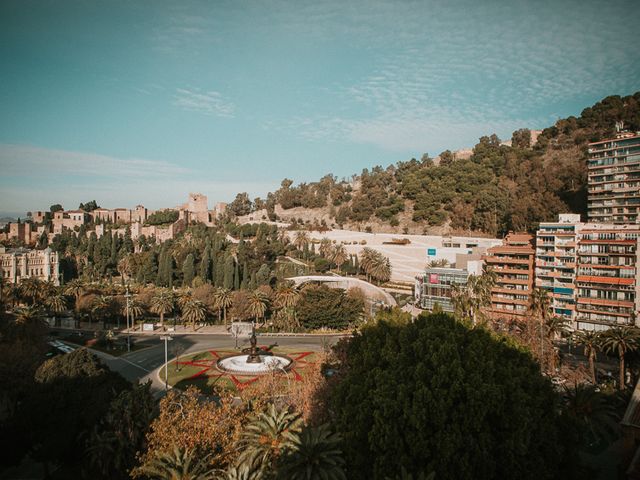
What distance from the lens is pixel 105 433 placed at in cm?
2009

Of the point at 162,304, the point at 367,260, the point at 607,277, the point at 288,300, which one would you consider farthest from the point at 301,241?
the point at 607,277

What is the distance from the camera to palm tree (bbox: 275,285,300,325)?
179 feet

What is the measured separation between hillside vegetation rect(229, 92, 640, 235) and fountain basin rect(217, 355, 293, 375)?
55548 mm

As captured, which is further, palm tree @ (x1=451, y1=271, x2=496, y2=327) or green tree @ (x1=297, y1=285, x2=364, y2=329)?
green tree @ (x1=297, y1=285, x2=364, y2=329)

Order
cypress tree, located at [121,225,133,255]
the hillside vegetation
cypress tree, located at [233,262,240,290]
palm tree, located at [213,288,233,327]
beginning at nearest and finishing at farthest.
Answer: palm tree, located at [213,288,233,327] < cypress tree, located at [233,262,240,290] < the hillside vegetation < cypress tree, located at [121,225,133,255]

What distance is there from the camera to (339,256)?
7925cm

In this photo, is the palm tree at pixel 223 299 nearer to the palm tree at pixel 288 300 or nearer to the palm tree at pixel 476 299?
the palm tree at pixel 288 300

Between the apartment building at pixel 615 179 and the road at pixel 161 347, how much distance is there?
4822cm

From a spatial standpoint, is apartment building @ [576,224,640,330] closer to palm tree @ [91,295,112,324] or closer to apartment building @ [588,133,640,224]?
apartment building @ [588,133,640,224]

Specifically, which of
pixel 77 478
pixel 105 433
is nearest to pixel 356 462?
pixel 105 433

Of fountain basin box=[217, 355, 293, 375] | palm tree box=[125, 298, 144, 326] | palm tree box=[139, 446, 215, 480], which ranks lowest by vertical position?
fountain basin box=[217, 355, 293, 375]

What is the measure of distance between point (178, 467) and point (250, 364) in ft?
77.0

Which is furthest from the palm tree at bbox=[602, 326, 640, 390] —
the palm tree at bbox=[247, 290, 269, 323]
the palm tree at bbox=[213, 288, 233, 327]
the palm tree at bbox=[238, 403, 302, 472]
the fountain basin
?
the palm tree at bbox=[213, 288, 233, 327]

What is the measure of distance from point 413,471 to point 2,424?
900 inches
